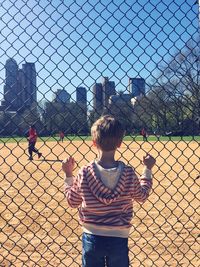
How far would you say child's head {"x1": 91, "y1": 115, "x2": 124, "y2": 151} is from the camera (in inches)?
104

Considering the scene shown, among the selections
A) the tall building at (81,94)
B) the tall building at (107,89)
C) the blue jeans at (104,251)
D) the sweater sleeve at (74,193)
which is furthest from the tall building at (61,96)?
the blue jeans at (104,251)

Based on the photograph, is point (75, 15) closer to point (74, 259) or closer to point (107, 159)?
point (107, 159)

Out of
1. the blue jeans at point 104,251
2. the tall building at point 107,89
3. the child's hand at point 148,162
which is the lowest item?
the blue jeans at point 104,251

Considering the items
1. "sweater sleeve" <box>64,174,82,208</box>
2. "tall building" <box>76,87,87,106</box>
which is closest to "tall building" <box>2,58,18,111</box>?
"tall building" <box>76,87,87,106</box>

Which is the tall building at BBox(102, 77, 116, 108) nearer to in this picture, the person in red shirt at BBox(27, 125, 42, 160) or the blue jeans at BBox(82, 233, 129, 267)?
the blue jeans at BBox(82, 233, 129, 267)

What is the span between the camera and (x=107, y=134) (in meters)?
2.62

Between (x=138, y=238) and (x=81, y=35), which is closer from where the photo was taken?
(x=81, y=35)

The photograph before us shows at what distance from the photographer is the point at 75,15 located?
356 cm

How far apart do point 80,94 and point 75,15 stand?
74cm

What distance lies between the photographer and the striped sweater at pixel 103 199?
2615 mm

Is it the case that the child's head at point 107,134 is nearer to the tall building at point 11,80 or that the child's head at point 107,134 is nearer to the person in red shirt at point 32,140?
the tall building at point 11,80

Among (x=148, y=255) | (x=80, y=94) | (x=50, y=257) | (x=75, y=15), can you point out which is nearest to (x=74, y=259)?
(x=50, y=257)

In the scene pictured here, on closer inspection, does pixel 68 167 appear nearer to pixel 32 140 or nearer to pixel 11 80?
pixel 11 80

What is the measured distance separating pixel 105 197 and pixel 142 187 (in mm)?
341
